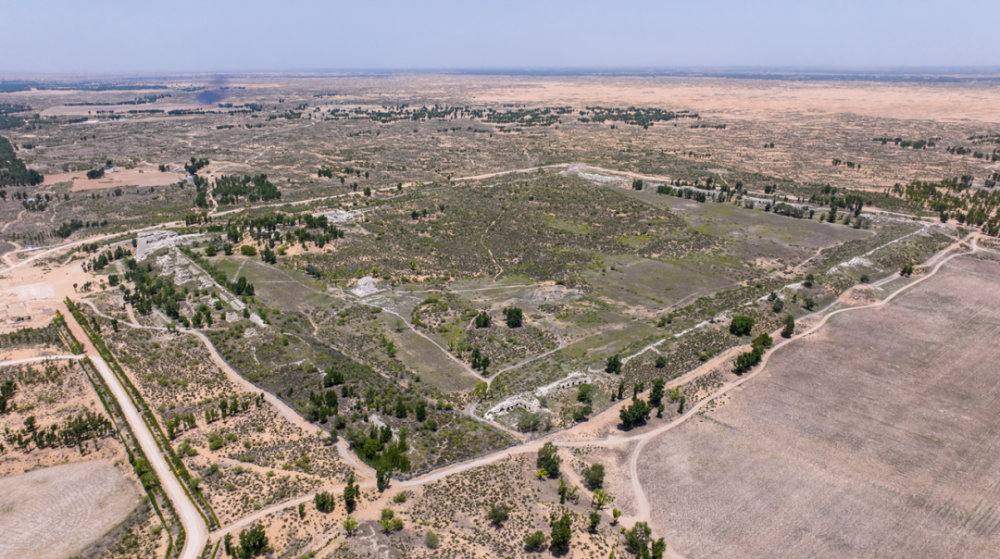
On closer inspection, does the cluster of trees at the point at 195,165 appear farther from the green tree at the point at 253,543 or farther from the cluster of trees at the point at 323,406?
the green tree at the point at 253,543

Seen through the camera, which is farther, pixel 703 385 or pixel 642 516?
pixel 703 385

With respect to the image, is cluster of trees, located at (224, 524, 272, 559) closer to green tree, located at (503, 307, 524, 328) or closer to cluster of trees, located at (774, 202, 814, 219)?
green tree, located at (503, 307, 524, 328)

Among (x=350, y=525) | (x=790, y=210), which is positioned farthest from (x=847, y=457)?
(x=790, y=210)

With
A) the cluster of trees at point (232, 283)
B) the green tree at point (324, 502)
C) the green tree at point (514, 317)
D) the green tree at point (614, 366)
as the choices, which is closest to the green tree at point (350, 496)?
the green tree at point (324, 502)

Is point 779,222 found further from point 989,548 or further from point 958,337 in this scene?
point 989,548

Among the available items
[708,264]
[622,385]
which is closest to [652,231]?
[708,264]
